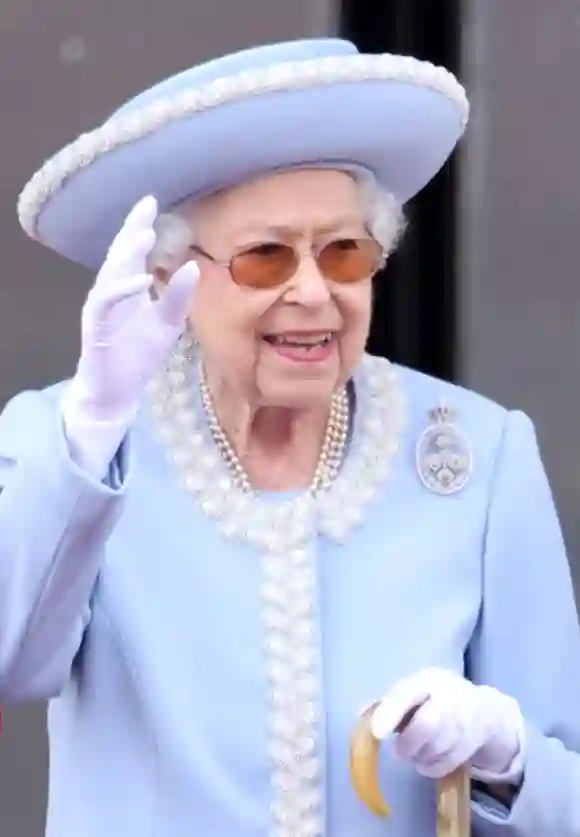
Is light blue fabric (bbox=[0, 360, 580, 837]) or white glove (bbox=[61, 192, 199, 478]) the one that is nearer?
white glove (bbox=[61, 192, 199, 478])

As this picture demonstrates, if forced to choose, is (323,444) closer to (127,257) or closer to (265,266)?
(265,266)

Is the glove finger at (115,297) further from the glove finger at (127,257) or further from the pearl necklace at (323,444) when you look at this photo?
the pearl necklace at (323,444)

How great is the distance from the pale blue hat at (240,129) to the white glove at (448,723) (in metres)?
0.49

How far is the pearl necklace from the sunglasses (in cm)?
15

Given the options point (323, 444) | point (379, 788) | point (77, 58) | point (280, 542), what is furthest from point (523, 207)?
point (379, 788)

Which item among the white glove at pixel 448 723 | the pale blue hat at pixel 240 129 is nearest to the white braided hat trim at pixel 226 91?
the pale blue hat at pixel 240 129

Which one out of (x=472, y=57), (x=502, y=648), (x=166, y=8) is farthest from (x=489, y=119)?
(x=502, y=648)

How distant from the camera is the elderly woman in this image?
1.60m

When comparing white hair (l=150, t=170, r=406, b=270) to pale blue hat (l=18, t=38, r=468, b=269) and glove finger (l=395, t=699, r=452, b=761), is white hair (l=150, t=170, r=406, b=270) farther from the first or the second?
glove finger (l=395, t=699, r=452, b=761)

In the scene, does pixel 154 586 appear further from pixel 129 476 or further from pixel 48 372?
pixel 48 372

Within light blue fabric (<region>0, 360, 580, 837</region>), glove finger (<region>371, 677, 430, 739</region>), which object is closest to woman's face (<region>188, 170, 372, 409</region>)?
light blue fabric (<region>0, 360, 580, 837</region>)

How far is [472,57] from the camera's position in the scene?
8.86 feet

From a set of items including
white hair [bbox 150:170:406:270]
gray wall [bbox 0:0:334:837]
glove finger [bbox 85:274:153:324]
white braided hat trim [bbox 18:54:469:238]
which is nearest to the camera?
glove finger [bbox 85:274:153:324]

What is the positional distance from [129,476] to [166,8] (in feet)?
4.39
